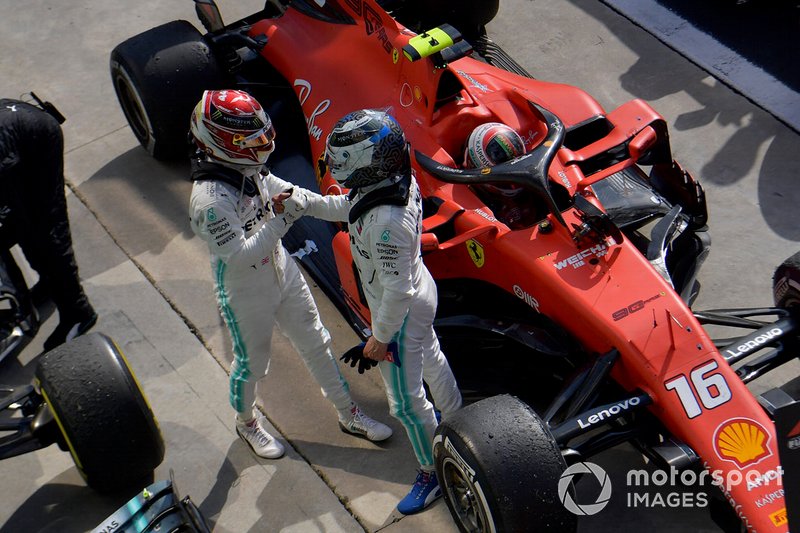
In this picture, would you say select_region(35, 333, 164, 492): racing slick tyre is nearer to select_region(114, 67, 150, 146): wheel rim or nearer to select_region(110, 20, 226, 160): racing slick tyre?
select_region(110, 20, 226, 160): racing slick tyre

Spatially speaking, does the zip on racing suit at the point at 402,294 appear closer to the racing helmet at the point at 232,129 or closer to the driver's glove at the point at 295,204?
the driver's glove at the point at 295,204

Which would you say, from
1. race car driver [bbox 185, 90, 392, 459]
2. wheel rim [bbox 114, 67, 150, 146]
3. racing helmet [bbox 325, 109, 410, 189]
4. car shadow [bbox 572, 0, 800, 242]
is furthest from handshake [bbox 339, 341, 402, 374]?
car shadow [bbox 572, 0, 800, 242]

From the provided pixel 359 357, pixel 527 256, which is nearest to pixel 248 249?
pixel 359 357

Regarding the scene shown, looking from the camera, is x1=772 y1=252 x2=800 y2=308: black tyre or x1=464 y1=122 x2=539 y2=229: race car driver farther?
x1=464 y1=122 x2=539 y2=229: race car driver

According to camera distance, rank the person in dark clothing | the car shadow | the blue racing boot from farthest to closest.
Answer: the car shadow → the person in dark clothing → the blue racing boot

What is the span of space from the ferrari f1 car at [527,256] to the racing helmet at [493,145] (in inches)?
4.1

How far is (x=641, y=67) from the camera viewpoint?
8.46 meters

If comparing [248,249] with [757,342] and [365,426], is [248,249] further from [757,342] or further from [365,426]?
[757,342]

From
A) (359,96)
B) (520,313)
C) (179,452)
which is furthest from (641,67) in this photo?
(179,452)

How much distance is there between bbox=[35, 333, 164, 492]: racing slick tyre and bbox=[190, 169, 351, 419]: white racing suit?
0.55m

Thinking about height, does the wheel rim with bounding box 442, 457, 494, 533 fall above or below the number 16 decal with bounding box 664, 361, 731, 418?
below

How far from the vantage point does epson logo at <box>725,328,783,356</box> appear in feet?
17.3

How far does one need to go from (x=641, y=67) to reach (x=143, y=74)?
383 cm

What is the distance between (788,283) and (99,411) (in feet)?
11.9
